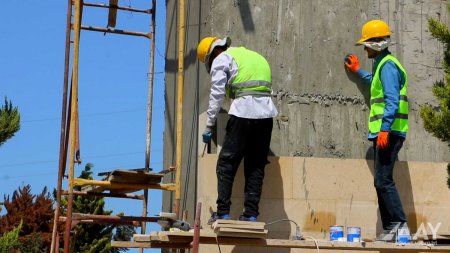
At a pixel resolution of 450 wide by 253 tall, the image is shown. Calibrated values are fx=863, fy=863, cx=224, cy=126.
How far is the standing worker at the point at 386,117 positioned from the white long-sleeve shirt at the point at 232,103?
0.99m

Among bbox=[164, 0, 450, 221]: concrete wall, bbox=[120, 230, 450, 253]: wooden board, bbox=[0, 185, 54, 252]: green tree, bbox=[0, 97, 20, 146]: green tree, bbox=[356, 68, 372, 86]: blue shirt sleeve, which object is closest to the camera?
bbox=[120, 230, 450, 253]: wooden board

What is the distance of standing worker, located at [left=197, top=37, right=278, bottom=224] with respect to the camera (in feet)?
24.9

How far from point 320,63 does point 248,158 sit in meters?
1.45

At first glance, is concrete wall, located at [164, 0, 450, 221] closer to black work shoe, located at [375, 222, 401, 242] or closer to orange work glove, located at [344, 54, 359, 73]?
orange work glove, located at [344, 54, 359, 73]

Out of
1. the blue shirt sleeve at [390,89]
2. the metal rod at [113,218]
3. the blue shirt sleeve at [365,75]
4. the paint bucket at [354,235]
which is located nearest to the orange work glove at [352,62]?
the blue shirt sleeve at [365,75]

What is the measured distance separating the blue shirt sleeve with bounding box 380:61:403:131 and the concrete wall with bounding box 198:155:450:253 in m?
0.99

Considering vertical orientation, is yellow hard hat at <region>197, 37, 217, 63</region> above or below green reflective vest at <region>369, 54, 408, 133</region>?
above

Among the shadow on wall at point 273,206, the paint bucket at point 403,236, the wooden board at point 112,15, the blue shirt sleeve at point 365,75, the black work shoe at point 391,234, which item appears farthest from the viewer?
the wooden board at point 112,15

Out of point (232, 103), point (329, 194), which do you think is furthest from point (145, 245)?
point (329, 194)

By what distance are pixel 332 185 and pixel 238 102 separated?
1.44 metres

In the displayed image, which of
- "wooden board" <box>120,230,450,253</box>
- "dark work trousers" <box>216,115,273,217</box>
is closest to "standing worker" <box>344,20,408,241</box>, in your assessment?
"wooden board" <box>120,230,450,253</box>

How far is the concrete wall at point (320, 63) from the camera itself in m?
8.49

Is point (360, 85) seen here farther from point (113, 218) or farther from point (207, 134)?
point (113, 218)

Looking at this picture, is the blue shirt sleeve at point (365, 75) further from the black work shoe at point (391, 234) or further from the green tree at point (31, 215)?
the green tree at point (31, 215)
